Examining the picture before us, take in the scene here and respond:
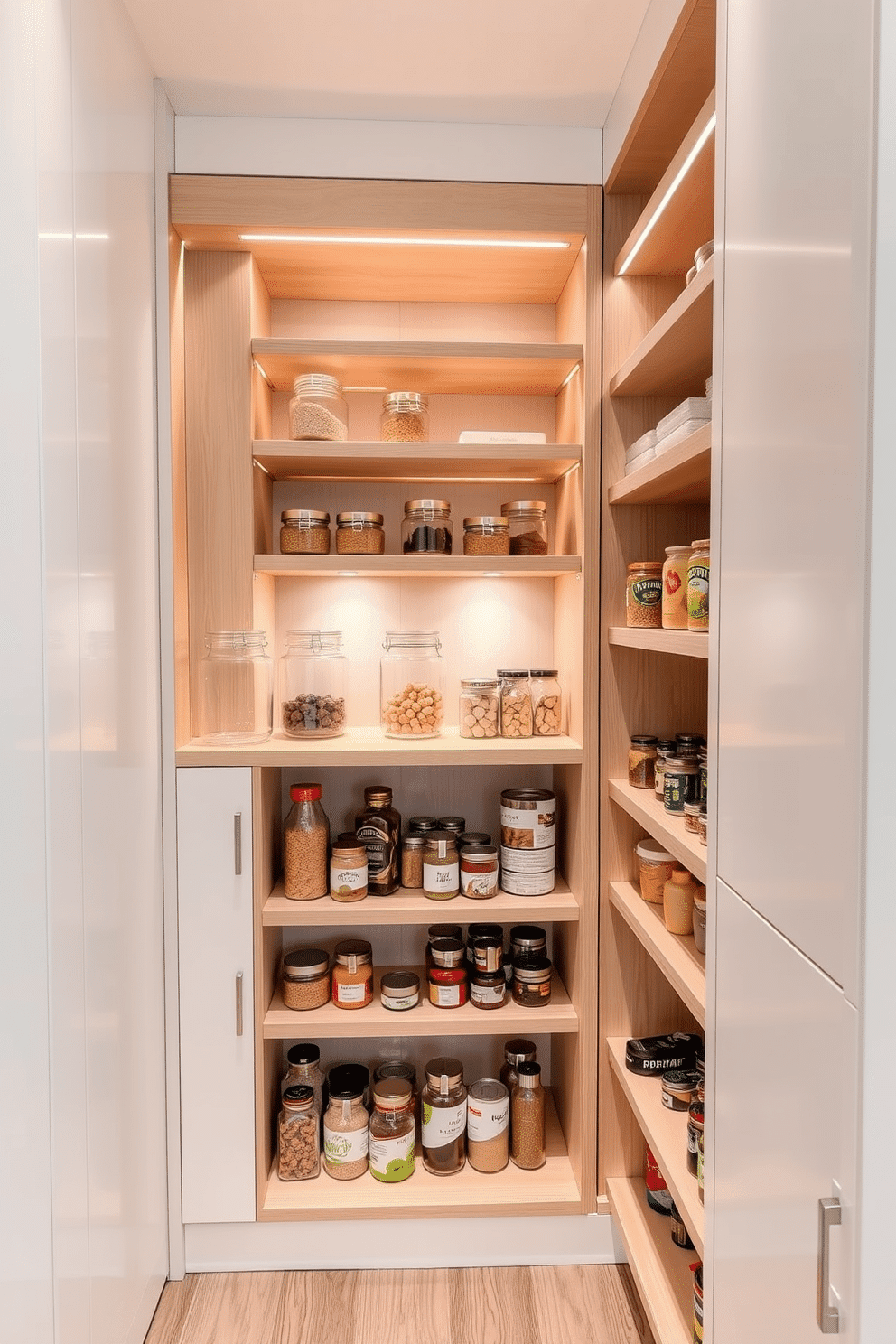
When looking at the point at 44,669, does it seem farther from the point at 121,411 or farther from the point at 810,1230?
the point at 810,1230

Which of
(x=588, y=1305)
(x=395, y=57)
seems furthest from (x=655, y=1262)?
(x=395, y=57)

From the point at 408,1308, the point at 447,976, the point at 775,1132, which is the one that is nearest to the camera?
the point at 775,1132

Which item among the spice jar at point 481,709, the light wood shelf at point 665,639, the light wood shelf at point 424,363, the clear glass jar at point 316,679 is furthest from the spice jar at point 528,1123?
the light wood shelf at point 424,363

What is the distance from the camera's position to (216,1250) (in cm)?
196

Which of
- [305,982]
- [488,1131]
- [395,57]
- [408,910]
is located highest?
[395,57]

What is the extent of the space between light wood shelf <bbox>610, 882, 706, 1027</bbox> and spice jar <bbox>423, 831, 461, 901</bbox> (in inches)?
13.9

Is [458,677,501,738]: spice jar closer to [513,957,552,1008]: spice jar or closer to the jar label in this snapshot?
[513,957,552,1008]: spice jar

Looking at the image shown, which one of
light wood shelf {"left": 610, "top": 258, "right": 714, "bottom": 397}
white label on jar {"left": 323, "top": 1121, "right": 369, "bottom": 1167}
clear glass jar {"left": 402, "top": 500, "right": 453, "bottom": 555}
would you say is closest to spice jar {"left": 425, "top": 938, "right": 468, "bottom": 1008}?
white label on jar {"left": 323, "top": 1121, "right": 369, "bottom": 1167}

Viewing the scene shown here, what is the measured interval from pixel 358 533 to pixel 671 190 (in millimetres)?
910

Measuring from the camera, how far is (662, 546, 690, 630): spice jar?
5.13ft

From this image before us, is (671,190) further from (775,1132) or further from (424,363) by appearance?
(775,1132)

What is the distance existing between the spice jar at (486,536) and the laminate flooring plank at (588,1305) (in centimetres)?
156

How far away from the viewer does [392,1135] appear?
6.63 ft

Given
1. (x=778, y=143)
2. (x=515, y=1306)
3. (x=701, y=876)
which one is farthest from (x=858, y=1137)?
(x=515, y=1306)
